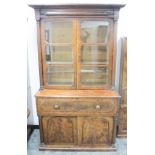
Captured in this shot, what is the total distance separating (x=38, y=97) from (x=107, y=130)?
0.90 metres

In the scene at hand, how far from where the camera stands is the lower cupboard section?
84.4 inches

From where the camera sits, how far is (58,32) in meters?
2.24

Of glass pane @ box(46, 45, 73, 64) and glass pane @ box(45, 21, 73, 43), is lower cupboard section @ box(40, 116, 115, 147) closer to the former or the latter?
glass pane @ box(46, 45, 73, 64)

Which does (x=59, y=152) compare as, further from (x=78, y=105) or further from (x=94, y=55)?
(x=94, y=55)

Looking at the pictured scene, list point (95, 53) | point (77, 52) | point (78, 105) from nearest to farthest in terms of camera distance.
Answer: point (78, 105), point (77, 52), point (95, 53)

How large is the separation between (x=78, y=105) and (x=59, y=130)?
407 mm

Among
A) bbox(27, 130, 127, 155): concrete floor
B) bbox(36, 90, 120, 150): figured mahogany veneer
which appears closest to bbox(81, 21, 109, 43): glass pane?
bbox(36, 90, 120, 150): figured mahogany veneer

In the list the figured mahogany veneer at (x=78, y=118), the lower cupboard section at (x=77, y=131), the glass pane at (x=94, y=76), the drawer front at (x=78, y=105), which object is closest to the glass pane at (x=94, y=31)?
the glass pane at (x=94, y=76)

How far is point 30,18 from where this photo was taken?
243 centimetres

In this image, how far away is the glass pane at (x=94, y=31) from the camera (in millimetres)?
2166

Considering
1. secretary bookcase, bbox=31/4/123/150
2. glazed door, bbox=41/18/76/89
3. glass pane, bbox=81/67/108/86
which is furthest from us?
glass pane, bbox=81/67/108/86

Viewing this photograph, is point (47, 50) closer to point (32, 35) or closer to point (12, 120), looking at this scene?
point (32, 35)

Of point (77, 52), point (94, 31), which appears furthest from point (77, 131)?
point (94, 31)

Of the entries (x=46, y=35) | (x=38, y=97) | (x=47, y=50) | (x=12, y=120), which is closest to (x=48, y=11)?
(x=46, y=35)
